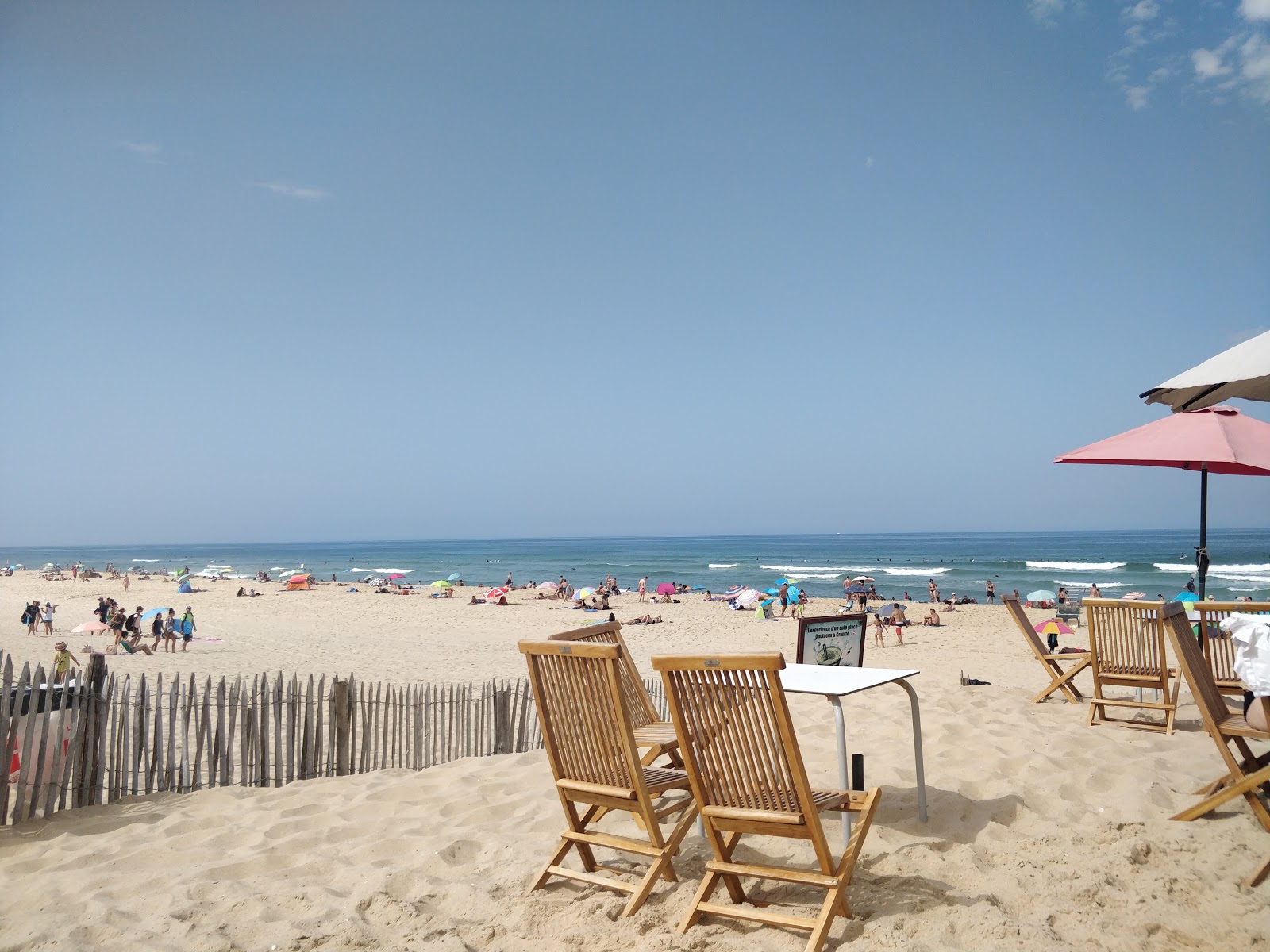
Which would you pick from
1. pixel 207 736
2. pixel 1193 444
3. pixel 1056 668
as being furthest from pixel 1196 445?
pixel 207 736

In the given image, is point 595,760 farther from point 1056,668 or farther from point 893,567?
point 893,567

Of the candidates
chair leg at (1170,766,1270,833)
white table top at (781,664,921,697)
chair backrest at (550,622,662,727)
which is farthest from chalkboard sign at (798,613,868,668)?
chair leg at (1170,766,1270,833)

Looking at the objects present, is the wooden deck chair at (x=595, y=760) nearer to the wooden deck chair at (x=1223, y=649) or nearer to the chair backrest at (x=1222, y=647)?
the wooden deck chair at (x=1223, y=649)

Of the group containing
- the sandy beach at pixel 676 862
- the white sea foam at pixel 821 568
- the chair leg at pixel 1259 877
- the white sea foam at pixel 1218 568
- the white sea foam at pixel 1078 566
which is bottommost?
the white sea foam at pixel 821 568

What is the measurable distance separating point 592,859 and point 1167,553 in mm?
77663

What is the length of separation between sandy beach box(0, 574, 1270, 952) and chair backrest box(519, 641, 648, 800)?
493 millimetres

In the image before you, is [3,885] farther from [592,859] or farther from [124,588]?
[124,588]

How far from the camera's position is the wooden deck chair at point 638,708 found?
3834mm

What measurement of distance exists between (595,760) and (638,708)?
105 centimetres

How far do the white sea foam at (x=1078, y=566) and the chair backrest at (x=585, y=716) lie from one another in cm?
5512

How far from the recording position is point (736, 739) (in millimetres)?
2873

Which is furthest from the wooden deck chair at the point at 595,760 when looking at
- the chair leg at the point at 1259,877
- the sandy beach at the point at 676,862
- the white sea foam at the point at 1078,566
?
the white sea foam at the point at 1078,566

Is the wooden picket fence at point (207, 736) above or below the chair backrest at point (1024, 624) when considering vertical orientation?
below

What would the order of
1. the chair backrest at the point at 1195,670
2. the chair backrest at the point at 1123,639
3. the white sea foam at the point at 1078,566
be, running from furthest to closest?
the white sea foam at the point at 1078,566 → the chair backrest at the point at 1123,639 → the chair backrest at the point at 1195,670
